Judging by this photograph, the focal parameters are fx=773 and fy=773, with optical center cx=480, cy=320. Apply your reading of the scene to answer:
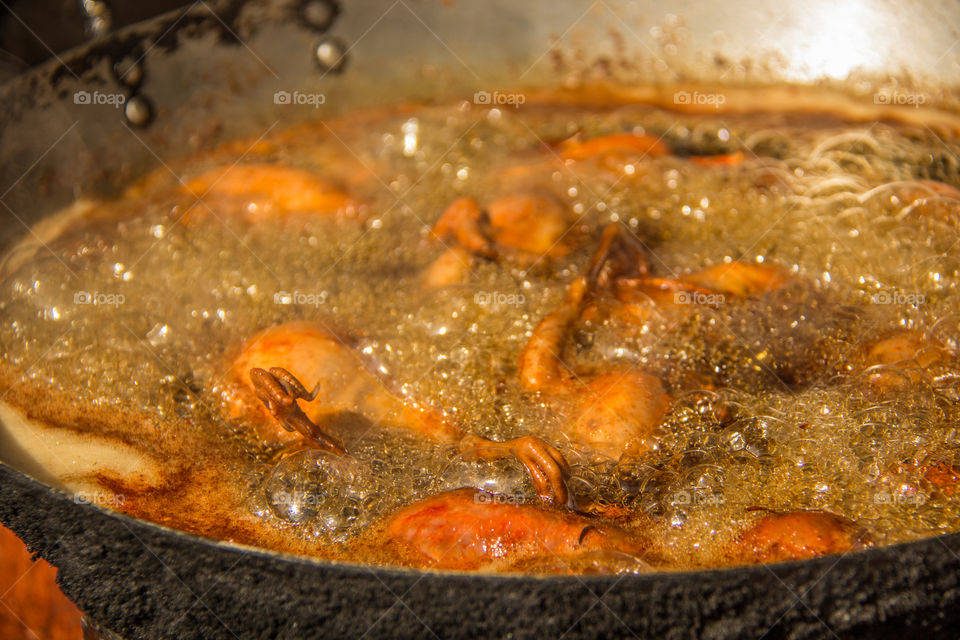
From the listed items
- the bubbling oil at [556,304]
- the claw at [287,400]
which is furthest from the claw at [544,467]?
the claw at [287,400]

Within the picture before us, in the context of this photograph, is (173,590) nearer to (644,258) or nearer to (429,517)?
(429,517)

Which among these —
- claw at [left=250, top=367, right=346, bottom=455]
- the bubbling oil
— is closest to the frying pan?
the bubbling oil

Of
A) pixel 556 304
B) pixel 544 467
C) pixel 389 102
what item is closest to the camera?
pixel 544 467

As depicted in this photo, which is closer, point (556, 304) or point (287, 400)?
point (287, 400)

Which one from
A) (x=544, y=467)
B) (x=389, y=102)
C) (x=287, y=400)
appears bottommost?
(x=544, y=467)

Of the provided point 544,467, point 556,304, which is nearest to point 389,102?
point 556,304

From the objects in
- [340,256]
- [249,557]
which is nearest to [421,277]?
[340,256]

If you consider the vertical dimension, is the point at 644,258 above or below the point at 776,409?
above

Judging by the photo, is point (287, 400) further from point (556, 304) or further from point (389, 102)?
point (389, 102)
